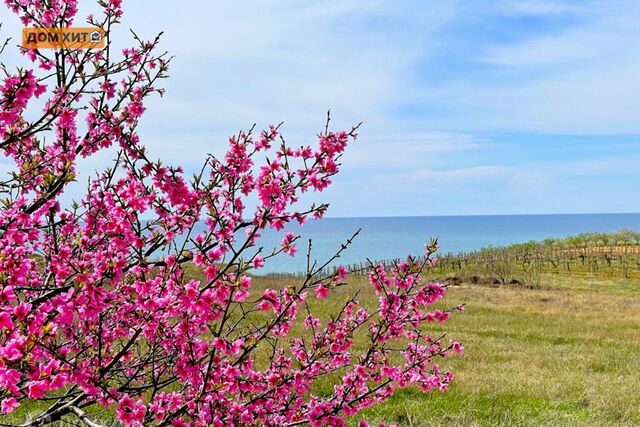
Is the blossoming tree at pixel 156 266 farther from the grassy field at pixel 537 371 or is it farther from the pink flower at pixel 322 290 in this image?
the grassy field at pixel 537 371

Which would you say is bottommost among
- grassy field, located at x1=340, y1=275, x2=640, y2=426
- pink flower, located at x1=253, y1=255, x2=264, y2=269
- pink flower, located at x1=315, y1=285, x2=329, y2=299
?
grassy field, located at x1=340, y1=275, x2=640, y2=426

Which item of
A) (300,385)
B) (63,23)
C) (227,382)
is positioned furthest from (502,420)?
(63,23)

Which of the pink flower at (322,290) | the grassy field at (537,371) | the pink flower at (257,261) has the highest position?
the pink flower at (257,261)

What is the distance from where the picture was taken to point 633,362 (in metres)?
11.2

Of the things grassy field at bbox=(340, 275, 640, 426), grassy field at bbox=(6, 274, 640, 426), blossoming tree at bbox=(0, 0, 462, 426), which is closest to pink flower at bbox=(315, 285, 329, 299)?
blossoming tree at bbox=(0, 0, 462, 426)

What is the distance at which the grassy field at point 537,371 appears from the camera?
23.2ft

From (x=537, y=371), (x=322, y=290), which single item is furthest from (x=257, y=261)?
(x=537, y=371)

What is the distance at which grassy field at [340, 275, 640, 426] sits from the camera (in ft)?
23.2

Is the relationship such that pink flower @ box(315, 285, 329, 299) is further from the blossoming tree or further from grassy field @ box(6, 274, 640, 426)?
grassy field @ box(6, 274, 640, 426)

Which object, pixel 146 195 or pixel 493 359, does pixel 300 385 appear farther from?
pixel 493 359

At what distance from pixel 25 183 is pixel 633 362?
12.0m

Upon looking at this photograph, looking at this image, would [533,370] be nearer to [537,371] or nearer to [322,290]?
[537,371]

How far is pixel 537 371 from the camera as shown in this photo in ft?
33.4

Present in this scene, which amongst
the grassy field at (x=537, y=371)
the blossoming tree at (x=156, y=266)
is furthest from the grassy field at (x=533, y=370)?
the blossoming tree at (x=156, y=266)
